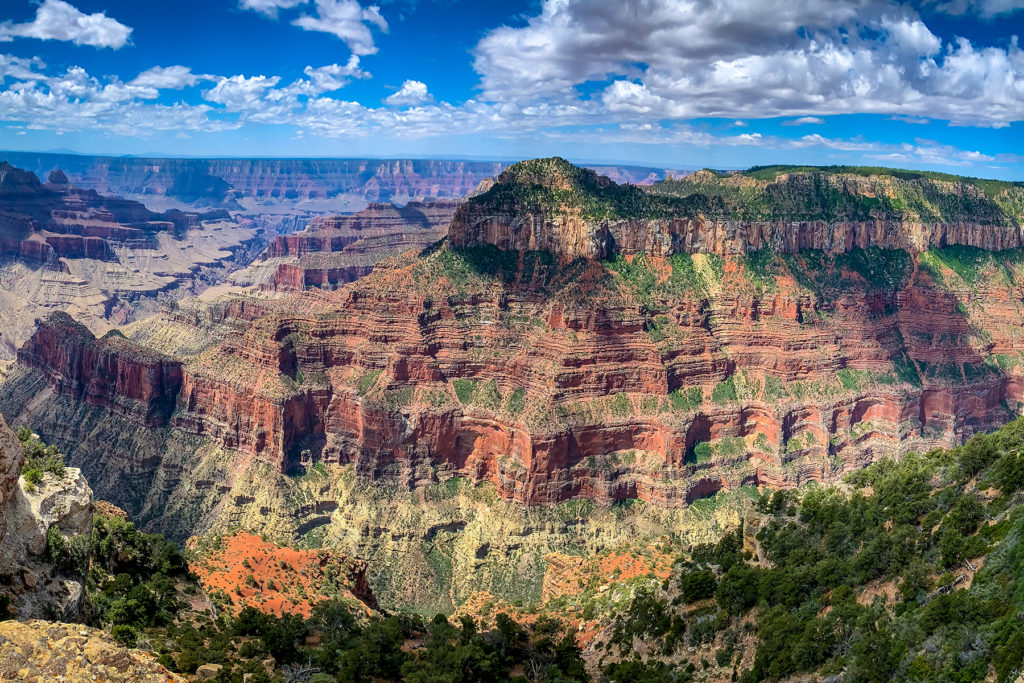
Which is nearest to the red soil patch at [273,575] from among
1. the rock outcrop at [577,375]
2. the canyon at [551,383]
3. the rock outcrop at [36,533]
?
the canyon at [551,383]

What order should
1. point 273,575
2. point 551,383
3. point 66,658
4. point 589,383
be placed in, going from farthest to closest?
point 589,383, point 551,383, point 273,575, point 66,658

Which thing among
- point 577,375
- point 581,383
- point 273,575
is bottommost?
point 273,575

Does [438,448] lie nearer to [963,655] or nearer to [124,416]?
[124,416]

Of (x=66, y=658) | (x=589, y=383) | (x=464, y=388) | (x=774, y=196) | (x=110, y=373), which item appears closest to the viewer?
(x=66, y=658)

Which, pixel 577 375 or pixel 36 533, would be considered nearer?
pixel 36 533

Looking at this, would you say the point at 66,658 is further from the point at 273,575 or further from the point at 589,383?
the point at 589,383

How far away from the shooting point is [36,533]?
81.5ft

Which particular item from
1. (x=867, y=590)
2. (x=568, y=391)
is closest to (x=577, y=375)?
(x=568, y=391)

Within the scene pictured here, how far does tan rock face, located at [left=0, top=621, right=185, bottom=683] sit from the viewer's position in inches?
655

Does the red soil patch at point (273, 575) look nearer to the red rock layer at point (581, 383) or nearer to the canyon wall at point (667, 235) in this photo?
the red rock layer at point (581, 383)

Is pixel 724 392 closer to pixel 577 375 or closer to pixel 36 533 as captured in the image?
pixel 577 375

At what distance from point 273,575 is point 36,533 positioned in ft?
109

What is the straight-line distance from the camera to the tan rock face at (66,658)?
16.6 m

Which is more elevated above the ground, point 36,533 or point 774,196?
point 774,196
